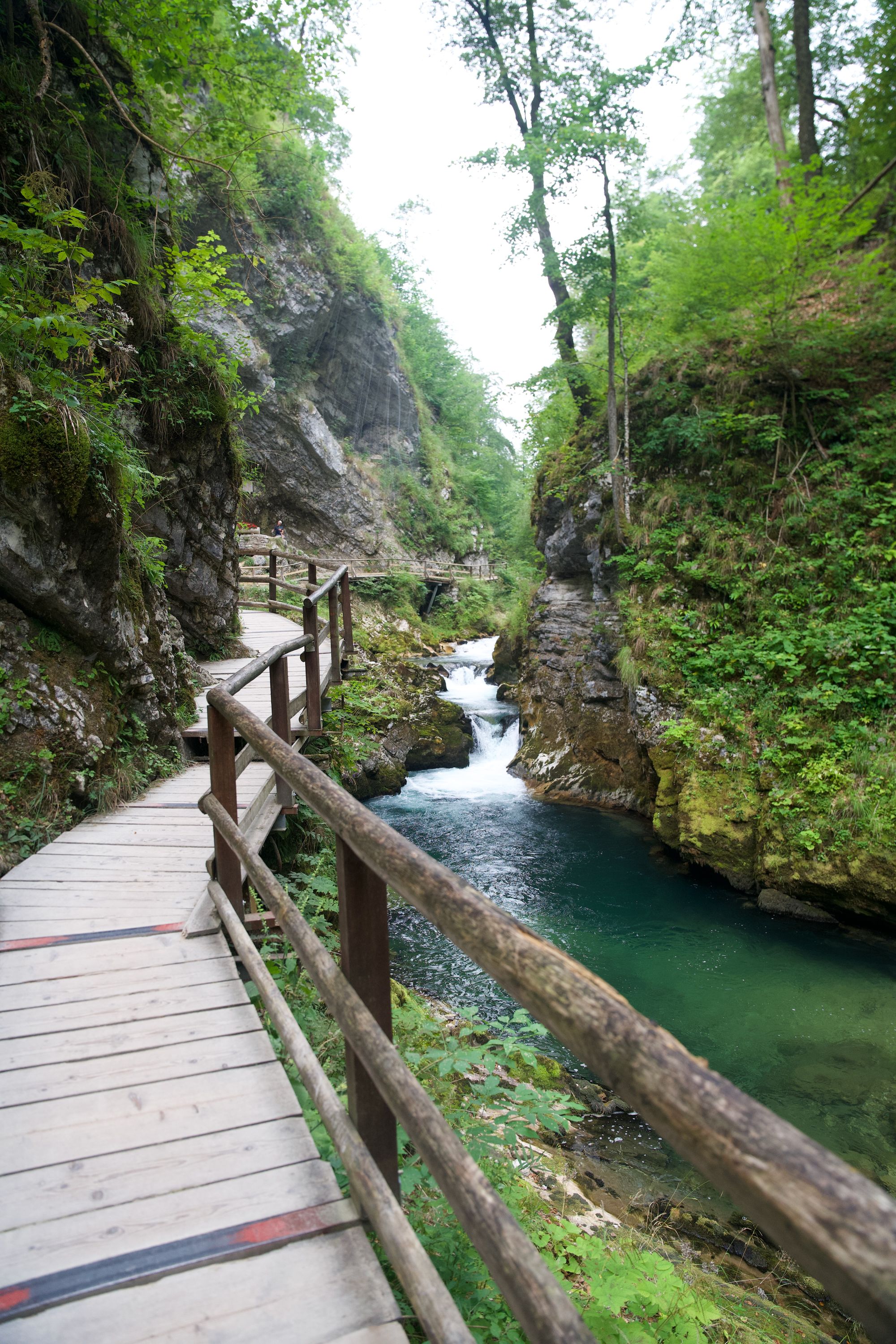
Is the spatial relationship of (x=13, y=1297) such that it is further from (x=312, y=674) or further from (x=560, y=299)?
(x=560, y=299)

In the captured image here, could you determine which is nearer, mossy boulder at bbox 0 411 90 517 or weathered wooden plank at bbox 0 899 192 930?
weathered wooden plank at bbox 0 899 192 930

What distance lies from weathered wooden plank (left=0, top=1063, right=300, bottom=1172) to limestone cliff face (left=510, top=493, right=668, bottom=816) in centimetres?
763

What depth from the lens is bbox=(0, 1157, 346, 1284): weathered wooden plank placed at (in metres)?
1.64

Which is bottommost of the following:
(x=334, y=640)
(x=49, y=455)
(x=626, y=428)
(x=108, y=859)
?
(x=108, y=859)

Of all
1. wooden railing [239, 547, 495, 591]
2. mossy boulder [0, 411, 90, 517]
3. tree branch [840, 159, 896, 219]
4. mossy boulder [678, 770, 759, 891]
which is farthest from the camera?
wooden railing [239, 547, 495, 591]

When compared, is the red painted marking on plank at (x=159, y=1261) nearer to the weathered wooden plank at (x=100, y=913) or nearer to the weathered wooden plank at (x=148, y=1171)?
the weathered wooden plank at (x=148, y=1171)

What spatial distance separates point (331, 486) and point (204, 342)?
58.5 ft

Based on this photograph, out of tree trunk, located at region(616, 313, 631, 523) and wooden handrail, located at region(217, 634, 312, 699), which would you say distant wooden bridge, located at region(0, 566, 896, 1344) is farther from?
tree trunk, located at region(616, 313, 631, 523)

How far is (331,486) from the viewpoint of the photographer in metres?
25.2

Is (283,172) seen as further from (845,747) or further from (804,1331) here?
(804,1331)

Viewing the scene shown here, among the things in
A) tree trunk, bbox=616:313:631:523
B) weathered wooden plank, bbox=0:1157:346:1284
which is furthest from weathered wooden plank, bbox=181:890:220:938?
tree trunk, bbox=616:313:631:523

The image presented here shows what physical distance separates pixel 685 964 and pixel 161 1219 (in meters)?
Answer: 5.96

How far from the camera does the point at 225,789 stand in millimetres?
3408

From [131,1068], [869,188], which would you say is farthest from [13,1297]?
[869,188]
